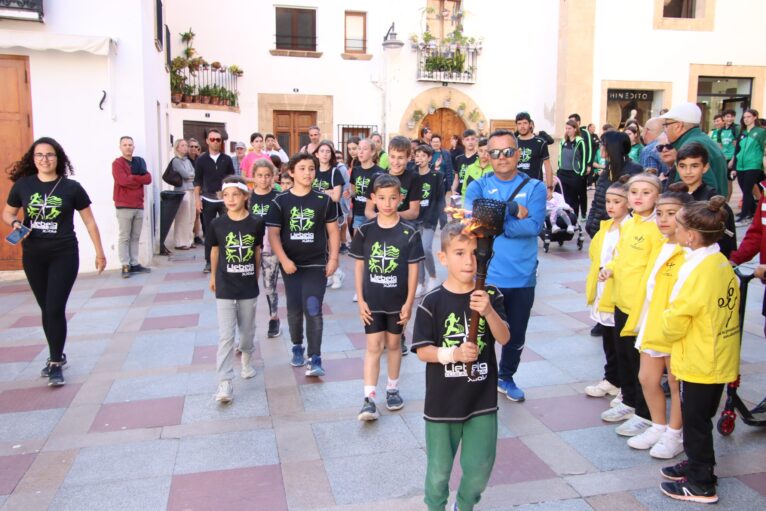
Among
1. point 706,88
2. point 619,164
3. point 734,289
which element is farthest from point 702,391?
point 706,88

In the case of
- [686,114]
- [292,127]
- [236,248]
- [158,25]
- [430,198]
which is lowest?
[236,248]

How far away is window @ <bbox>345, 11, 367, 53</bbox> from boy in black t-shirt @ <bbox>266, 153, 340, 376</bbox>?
1471 centimetres

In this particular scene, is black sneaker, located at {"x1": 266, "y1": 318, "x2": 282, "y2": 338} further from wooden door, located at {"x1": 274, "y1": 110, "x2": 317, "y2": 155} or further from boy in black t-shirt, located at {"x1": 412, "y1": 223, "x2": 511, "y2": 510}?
wooden door, located at {"x1": 274, "y1": 110, "x2": 317, "y2": 155}

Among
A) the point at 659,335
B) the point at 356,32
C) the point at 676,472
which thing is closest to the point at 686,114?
the point at 659,335

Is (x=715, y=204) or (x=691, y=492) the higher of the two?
(x=715, y=204)

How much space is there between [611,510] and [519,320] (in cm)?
155

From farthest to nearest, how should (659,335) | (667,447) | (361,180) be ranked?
(361,180) → (667,447) → (659,335)

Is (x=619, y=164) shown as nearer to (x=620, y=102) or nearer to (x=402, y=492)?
(x=402, y=492)

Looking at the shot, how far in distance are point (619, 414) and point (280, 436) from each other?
2208mm

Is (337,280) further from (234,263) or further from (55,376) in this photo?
(55,376)

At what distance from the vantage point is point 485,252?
8.32ft

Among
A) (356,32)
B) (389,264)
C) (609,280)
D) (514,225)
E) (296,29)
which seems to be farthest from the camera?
(356,32)

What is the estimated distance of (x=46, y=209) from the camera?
5.26 m

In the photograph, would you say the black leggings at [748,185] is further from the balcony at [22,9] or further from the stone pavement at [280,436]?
the balcony at [22,9]
